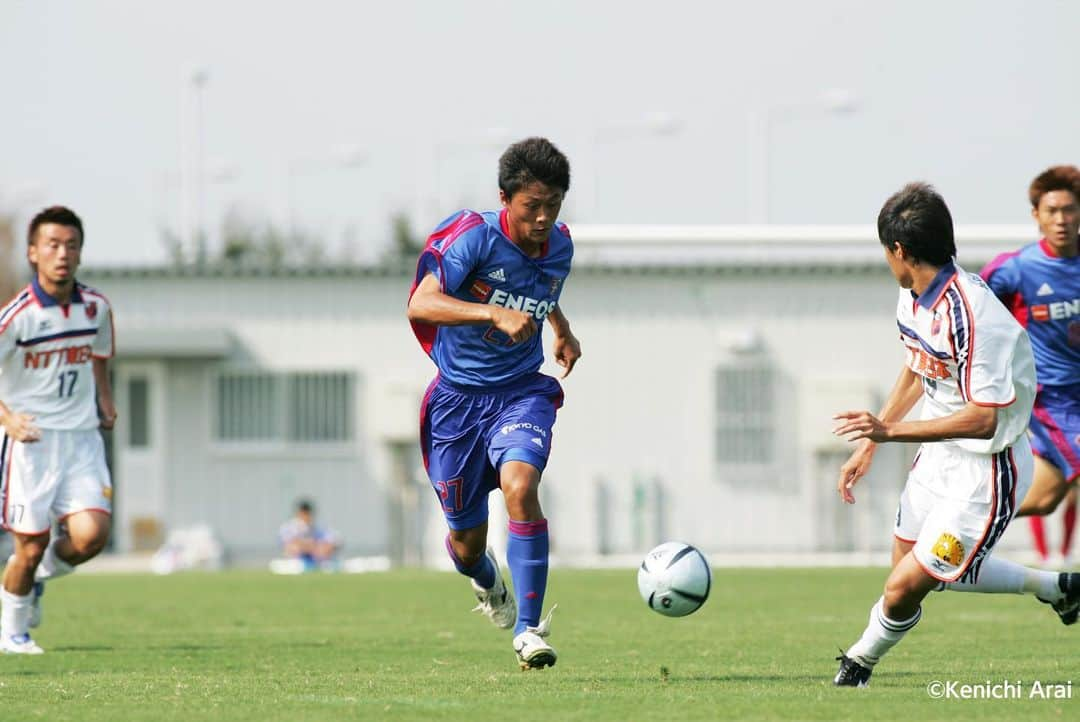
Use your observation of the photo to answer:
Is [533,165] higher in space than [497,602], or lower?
higher

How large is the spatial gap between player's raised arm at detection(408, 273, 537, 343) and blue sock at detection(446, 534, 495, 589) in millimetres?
1771

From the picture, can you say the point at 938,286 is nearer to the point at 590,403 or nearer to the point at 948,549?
the point at 948,549

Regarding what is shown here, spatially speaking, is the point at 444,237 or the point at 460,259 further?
the point at 444,237

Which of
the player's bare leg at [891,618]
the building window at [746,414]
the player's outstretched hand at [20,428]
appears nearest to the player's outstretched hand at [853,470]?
the player's bare leg at [891,618]

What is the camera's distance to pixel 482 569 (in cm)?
985

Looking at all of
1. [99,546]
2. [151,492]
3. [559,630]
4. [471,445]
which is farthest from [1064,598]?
[151,492]

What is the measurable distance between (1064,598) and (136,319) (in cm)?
2739

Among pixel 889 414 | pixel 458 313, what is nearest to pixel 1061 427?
pixel 889 414

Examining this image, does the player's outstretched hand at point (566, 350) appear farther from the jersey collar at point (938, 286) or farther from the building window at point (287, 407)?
the building window at point (287, 407)

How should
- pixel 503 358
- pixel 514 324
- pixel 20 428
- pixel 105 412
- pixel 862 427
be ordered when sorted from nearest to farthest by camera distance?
pixel 862 427
pixel 514 324
pixel 503 358
pixel 20 428
pixel 105 412

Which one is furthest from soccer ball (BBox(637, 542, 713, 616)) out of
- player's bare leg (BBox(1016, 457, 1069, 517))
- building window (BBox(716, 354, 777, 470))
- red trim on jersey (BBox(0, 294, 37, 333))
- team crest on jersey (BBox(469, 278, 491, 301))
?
building window (BBox(716, 354, 777, 470))

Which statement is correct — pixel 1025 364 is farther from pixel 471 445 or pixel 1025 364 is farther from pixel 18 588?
pixel 18 588

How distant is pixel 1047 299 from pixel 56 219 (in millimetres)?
5799

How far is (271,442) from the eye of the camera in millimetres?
33719
